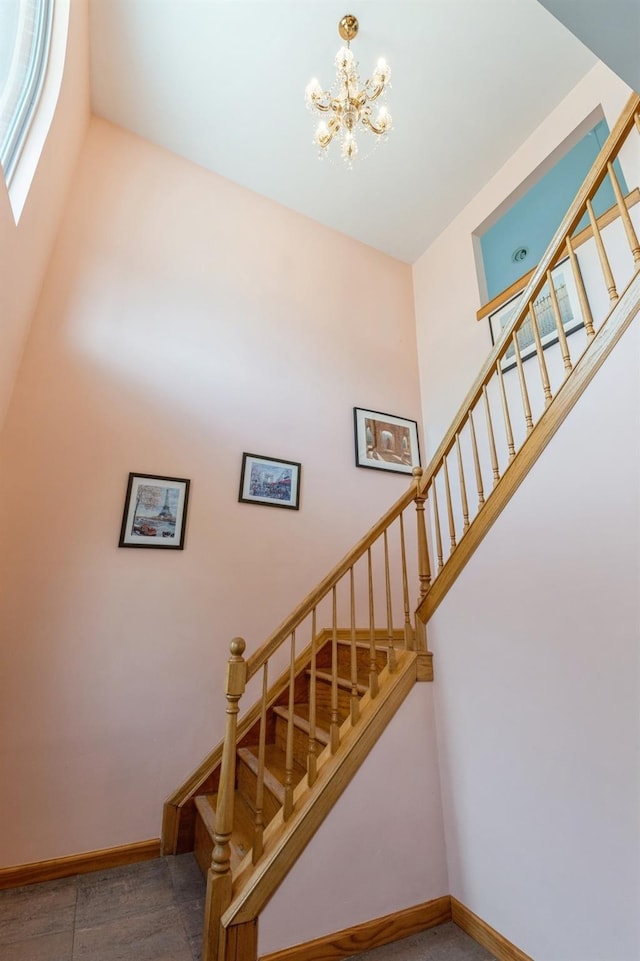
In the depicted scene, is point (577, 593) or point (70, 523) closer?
point (577, 593)

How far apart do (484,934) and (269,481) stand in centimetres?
245

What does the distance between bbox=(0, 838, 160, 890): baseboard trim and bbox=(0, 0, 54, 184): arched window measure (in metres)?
3.20

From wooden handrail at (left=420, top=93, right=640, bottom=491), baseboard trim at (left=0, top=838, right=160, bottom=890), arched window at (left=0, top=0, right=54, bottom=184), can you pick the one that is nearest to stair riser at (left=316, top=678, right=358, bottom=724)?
baseboard trim at (left=0, top=838, right=160, bottom=890)

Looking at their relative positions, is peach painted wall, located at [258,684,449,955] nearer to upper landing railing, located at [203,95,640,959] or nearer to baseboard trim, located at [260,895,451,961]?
baseboard trim, located at [260,895,451,961]

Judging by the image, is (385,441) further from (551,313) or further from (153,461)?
(153,461)

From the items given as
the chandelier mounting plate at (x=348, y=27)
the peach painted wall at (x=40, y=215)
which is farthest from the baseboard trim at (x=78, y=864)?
the chandelier mounting plate at (x=348, y=27)

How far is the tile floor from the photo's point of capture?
1528 millimetres

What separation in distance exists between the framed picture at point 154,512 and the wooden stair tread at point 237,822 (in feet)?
4.37

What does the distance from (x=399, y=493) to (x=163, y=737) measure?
7.96ft

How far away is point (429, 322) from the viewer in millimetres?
4199

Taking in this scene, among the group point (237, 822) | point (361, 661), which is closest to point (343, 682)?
point (361, 661)

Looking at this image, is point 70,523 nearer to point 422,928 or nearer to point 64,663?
point 64,663

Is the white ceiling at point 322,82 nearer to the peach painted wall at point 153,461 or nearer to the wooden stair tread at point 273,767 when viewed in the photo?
the peach painted wall at point 153,461

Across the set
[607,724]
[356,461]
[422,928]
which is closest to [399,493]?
[356,461]
